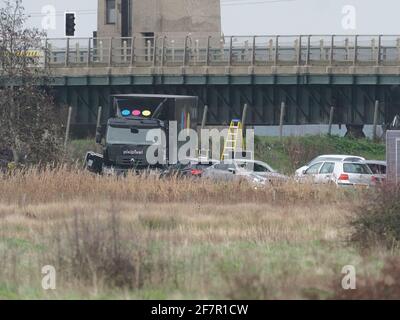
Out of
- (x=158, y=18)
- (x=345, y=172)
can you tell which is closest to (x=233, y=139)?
(x=345, y=172)

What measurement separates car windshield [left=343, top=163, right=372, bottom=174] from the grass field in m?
8.06

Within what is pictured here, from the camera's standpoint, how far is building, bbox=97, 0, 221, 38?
279ft

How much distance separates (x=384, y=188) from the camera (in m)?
20.8

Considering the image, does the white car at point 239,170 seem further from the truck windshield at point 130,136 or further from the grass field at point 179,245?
the grass field at point 179,245

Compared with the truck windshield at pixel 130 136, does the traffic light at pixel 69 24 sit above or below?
above

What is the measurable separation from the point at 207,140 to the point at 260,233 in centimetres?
3625

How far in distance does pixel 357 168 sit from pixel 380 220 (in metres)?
19.2

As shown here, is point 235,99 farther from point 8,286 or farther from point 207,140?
point 8,286

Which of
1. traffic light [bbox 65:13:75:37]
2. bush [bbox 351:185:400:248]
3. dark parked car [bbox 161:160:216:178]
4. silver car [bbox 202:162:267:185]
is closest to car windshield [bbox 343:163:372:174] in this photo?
silver car [bbox 202:162:267:185]

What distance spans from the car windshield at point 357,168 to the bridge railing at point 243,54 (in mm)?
26244

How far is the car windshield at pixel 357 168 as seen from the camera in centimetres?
3937

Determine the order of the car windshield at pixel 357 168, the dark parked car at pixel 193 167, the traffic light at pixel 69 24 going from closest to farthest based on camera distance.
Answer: the car windshield at pixel 357 168, the dark parked car at pixel 193 167, the traffic light at pixel 69 24

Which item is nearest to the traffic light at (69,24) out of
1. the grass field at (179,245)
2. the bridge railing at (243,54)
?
the bridge railing at (243,54)
